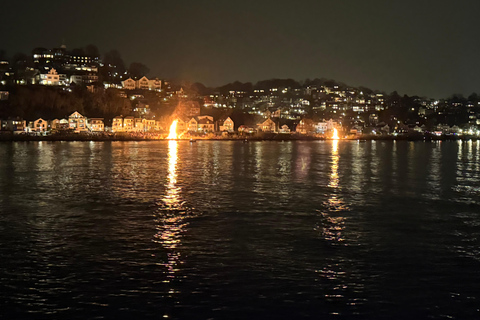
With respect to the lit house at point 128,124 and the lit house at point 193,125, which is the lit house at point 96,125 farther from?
the lit house at point 193,125

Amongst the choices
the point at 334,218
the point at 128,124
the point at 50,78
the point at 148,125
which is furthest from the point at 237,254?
the point at 50,78

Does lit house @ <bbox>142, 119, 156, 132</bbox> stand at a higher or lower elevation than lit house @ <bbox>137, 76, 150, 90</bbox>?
lower

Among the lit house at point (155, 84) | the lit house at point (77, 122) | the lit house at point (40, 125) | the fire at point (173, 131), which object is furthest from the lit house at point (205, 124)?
the lit house at point (40, 125)

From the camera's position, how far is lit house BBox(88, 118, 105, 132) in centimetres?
10850

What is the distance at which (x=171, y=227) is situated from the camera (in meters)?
13.8

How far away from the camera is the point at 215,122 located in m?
133

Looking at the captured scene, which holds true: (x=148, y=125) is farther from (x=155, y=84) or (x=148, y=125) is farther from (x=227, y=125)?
(x=155, y=84)

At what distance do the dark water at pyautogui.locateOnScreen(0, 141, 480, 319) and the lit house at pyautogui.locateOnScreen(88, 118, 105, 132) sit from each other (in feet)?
294

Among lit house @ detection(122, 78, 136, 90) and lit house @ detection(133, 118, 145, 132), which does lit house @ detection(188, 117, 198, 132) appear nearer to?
lit house @ detection(133, 118, 145, 132)

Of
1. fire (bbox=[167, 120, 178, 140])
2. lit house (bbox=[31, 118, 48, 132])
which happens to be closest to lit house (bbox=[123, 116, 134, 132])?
fire (bbox=[167, 120, 178, 140])

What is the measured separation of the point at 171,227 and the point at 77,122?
100 m

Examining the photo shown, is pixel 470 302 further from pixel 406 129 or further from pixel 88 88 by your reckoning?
pixel 406 129

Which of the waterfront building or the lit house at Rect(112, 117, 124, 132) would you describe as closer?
the lit house at Rect(112, 117, 124, 132)

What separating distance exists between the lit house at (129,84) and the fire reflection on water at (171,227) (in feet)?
416
